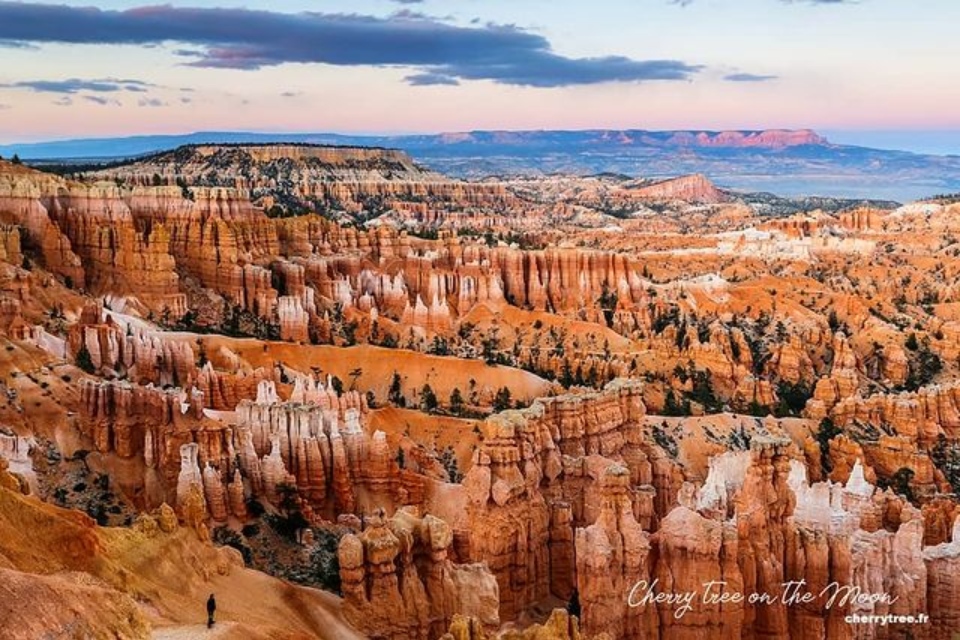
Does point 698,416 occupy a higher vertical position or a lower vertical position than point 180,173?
lower

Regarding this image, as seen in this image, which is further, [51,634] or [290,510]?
[290,510]

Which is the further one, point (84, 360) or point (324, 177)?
point (324, 177)

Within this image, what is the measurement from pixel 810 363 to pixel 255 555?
138ft

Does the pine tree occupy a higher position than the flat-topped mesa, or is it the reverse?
the flat-topped mesa

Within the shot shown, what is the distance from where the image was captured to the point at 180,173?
13438 cm

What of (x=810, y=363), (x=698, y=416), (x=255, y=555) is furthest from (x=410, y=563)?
(x=810, y=363)

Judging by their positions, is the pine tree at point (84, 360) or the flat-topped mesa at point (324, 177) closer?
the pine tree at point (84, 360)

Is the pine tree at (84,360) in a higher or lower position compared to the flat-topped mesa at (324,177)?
lower

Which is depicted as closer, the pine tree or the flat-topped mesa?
the pine tree

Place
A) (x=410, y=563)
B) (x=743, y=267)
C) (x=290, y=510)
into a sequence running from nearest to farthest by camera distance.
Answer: (x=410, y=563) → (x=290, y=510) → (x=743, y=267)

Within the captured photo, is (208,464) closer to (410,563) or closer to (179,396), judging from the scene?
(179,396)

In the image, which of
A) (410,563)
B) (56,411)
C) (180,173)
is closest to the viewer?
(410,563)

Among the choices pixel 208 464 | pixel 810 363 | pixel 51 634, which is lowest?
pixel 810 363

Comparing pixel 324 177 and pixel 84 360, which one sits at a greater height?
pixel 324 177
